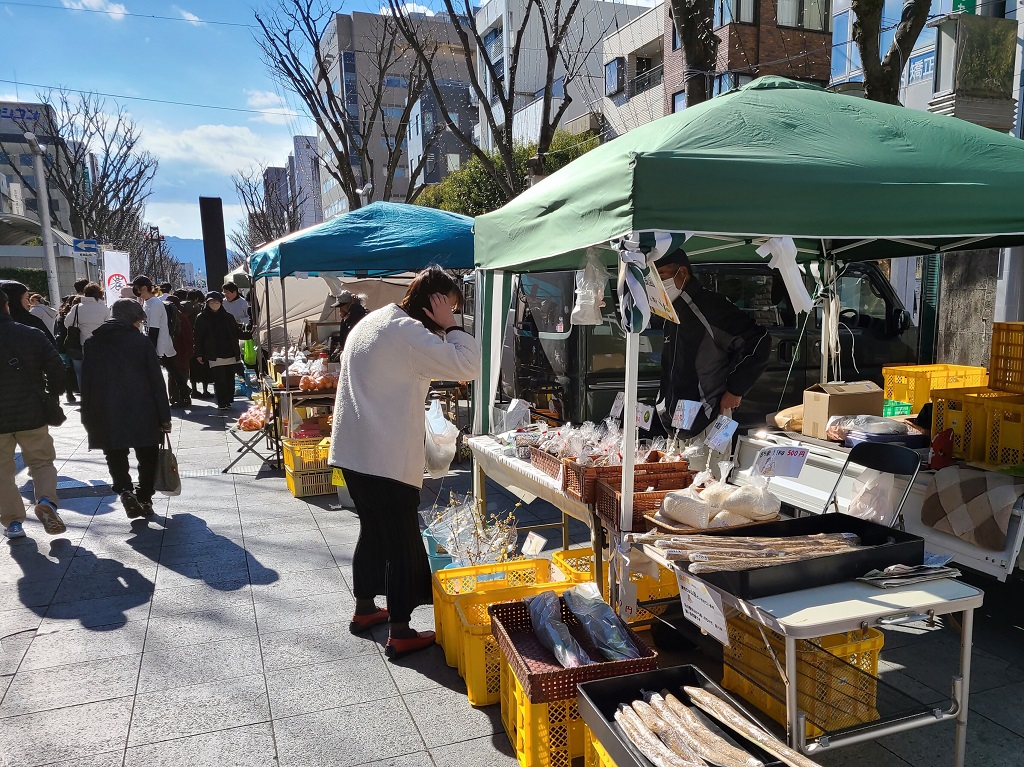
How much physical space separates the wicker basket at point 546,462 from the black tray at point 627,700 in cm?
129

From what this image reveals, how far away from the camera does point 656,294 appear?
2725 millimetres

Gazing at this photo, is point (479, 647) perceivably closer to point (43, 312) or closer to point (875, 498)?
point (875, 498)

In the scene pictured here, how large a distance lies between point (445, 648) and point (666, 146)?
2480mm

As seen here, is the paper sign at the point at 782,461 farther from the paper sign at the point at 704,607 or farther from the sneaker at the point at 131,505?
the sneaker at the point at 131,505

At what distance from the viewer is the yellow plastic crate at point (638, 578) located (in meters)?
3.30

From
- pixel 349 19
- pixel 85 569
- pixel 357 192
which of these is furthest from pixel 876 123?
pixel 349 19

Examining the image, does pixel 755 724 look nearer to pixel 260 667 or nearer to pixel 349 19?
pixel 260 667

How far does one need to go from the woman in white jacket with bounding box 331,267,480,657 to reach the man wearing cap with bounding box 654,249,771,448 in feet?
4.34

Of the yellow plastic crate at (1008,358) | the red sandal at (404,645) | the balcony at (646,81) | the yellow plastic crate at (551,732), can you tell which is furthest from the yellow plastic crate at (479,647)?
the balcony at (646,81)

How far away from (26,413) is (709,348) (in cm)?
466

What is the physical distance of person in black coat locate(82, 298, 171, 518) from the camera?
17.0ft

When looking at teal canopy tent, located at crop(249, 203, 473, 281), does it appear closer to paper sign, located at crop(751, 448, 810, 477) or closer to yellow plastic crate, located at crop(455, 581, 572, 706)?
yellow plastic crate, located at crop(455, 581, 572, 706)

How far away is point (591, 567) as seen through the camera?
3.51 meters

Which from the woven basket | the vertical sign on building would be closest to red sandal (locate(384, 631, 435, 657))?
the woven basket
